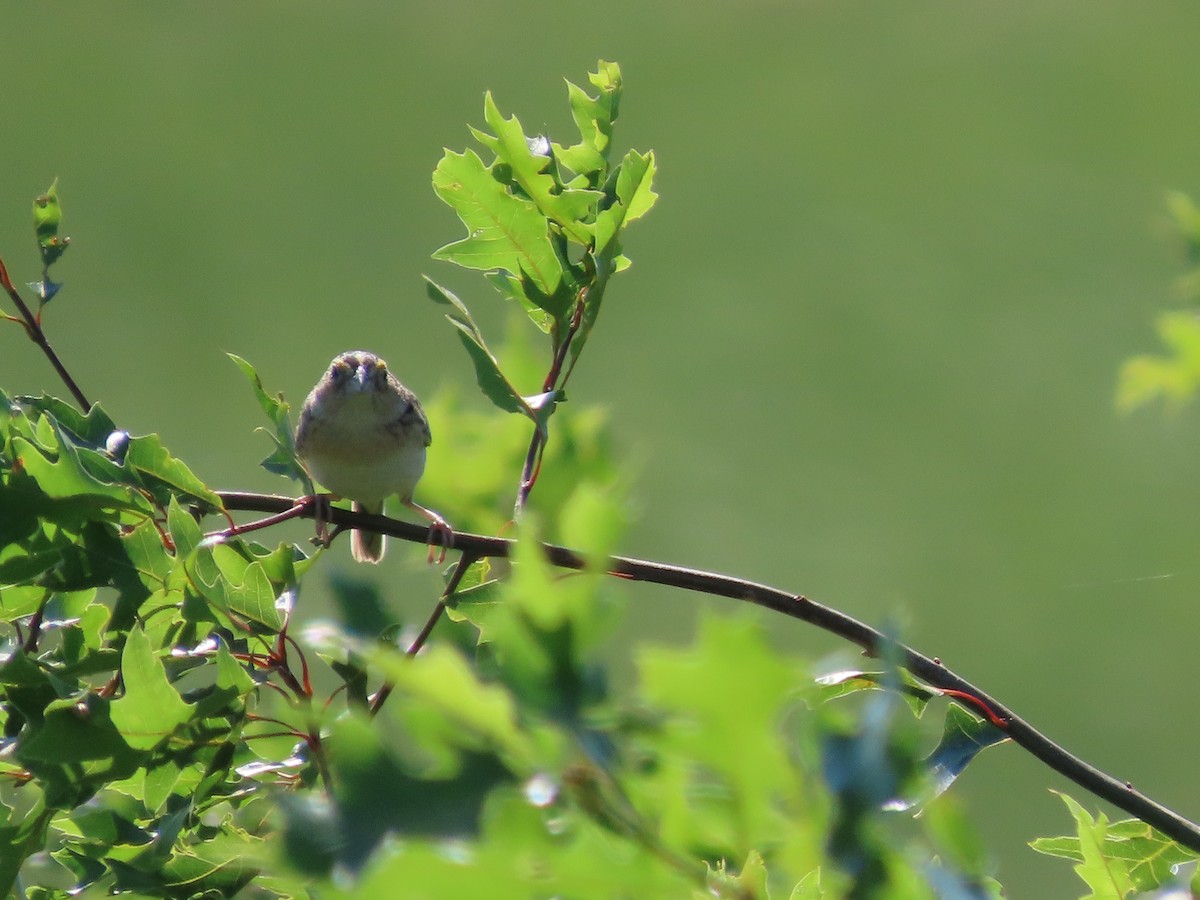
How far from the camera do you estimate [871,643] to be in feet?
3.87

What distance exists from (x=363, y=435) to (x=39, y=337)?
1.04 m

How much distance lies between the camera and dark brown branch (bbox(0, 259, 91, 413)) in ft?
4.53

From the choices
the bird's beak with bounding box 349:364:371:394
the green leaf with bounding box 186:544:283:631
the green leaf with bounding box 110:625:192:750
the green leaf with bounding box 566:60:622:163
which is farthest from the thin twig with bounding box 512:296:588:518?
the bird's beak with bounding box 349:364:371:394

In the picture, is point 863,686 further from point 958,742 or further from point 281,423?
point 281,423

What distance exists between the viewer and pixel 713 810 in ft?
2.15

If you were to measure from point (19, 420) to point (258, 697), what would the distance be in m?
0.33

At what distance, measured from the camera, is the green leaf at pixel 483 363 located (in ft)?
4.36

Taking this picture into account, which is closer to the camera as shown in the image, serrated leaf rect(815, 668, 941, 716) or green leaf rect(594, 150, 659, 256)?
serrated leaf rect(815, 668, 941, 716)

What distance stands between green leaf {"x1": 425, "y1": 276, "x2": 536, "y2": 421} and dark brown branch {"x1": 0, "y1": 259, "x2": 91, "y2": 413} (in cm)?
37

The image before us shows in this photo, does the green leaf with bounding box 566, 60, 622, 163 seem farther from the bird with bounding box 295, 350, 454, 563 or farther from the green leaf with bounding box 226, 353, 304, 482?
the bird with bounding box 295, 350, 454, 563

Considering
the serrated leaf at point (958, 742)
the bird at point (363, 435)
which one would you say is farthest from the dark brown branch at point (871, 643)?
the bird at point (363, 435)

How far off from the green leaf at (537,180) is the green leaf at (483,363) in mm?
208

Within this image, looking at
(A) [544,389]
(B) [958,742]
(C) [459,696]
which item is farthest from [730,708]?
(A) [544,389]

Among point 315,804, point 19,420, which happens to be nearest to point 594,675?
point 315,804
